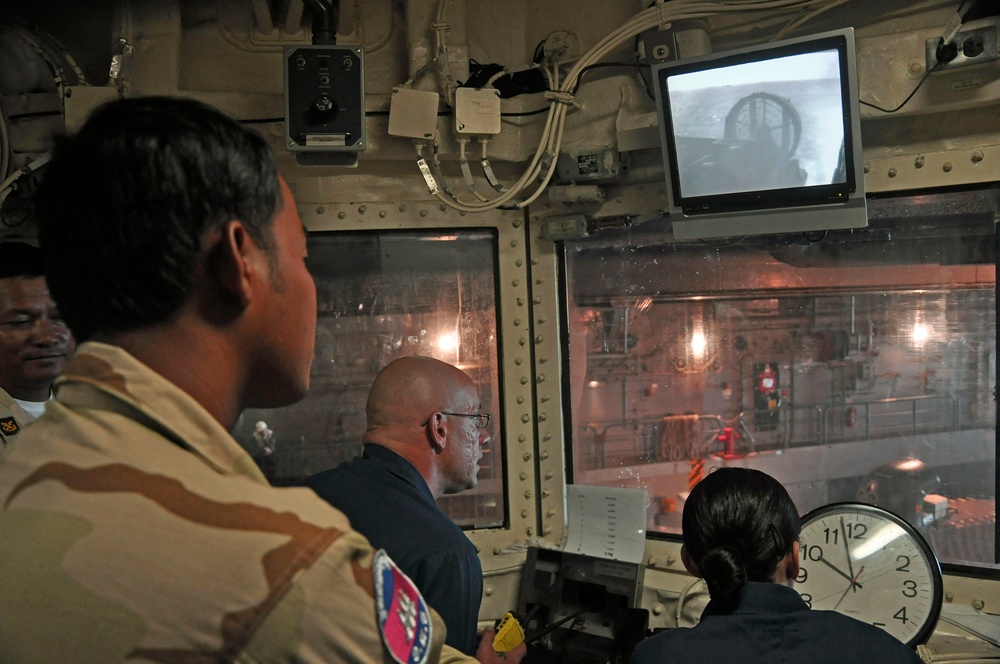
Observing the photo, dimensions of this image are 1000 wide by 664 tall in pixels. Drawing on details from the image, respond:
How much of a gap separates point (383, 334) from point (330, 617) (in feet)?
7.00

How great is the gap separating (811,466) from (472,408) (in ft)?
3.94

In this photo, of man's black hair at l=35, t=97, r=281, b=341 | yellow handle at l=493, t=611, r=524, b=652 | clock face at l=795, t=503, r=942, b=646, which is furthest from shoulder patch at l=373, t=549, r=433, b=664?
clock face at l=795, t=503, r=942, b=646

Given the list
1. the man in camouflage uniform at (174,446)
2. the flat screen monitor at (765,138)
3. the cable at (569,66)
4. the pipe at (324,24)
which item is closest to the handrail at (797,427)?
the flat screen monitor at (765,138)

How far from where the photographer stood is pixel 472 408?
1.94 m

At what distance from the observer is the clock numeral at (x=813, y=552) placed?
194 centimetres

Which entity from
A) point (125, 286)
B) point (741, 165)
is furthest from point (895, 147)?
point (125, 286)

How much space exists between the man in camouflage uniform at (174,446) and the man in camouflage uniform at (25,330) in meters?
1.75

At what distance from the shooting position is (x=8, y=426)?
2045 millimetres

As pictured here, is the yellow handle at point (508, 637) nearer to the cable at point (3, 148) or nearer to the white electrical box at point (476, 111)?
the white electrical box at point (476, 111)

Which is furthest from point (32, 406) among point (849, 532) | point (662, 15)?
point (849, 532)

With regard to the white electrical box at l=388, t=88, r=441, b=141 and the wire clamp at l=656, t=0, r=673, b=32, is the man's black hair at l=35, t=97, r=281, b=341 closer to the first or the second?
the white electrical box at l=388, t=88, r=441, b=141

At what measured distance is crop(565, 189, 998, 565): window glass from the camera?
220 cm

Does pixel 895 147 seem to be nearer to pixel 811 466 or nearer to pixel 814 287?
pixel 814 287

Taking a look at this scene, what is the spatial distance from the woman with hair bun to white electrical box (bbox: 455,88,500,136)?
1398 millimetres
